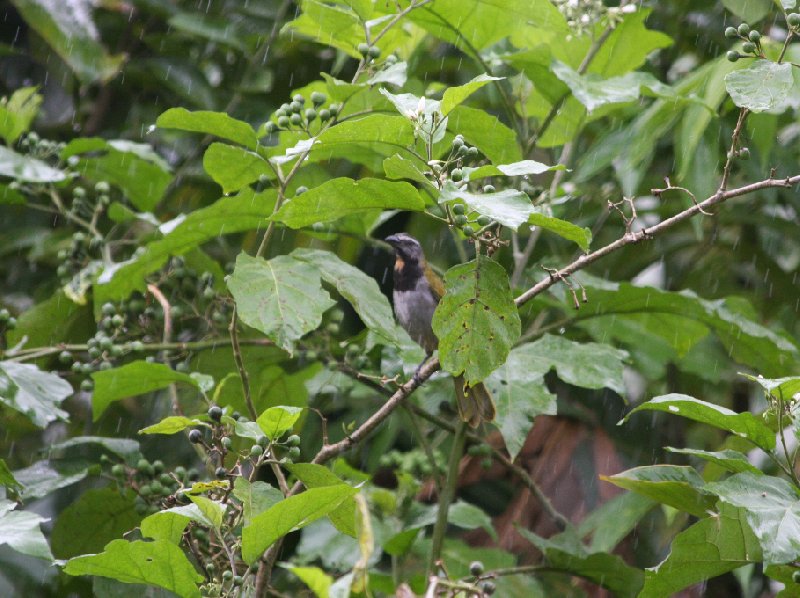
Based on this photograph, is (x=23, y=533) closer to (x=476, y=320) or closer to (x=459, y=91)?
(x=476, y=320)

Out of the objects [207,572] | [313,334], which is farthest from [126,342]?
[207,572]

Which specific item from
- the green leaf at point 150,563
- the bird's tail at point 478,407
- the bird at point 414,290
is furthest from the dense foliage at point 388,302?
the bird at point 414,290

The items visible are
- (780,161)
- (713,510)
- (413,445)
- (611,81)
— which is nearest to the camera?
(713,510)

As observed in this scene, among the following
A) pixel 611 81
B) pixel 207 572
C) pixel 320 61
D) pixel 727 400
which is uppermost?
pixel 611 81

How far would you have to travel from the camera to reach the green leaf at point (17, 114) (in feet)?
11.3

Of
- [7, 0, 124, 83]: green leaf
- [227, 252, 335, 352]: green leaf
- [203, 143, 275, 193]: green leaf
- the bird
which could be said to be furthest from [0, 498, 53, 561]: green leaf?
→ [7, 0, 124, 83]: green leaf

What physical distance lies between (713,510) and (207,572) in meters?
1.18

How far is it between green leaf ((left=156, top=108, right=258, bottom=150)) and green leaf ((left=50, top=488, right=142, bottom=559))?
3.74ft

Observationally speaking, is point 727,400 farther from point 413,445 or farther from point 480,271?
point 480,271

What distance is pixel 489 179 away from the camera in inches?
125

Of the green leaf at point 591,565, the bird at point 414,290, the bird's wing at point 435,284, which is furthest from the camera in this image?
the bird's wing at point 435,284

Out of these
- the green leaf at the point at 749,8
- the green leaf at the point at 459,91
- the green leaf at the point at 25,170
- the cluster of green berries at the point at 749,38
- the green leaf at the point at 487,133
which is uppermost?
the cluster of green berries at the point at 749,38

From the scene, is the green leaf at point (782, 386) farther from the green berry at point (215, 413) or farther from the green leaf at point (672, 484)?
the green berry at point (215, 413)

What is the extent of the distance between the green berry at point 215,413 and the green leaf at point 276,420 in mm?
114
